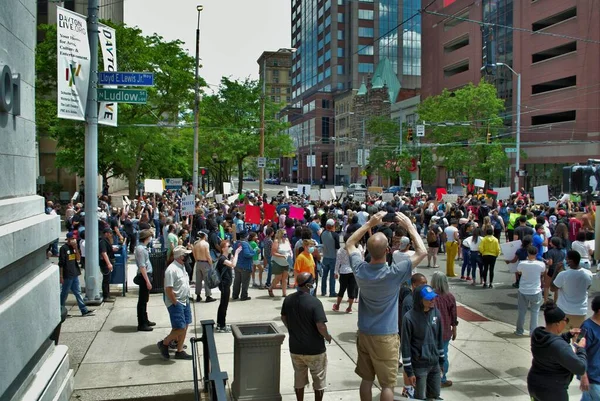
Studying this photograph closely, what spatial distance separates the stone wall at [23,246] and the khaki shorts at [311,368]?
8.37 ft

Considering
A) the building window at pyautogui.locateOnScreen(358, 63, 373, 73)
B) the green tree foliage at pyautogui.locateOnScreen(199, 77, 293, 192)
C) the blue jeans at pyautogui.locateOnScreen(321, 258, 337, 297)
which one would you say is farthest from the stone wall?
the building window at pyautogui.locateOnScreen(358, 63, 373, 73)

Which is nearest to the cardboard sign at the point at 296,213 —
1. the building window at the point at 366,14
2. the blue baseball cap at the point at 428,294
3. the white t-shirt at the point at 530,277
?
the white t-shirt at the point at 530,277

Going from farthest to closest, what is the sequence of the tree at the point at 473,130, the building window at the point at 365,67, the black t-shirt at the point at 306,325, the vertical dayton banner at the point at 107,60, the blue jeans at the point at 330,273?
the building window at the point at 365,67 < the tree at the point at 473,130 < the blue jeans at the point at 330,273 < the vertical dayton banner at the point at 107,60 < the black t-shirt at the point at 306,325

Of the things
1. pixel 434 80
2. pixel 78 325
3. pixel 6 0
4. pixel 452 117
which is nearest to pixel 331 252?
pixel 78 325

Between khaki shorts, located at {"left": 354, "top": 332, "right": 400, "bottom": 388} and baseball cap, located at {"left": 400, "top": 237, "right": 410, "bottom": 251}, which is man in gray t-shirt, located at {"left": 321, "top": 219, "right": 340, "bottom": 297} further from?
khaki shorts, located at {"left": 354, "top": 332, "right": 400, "bottom": 388}

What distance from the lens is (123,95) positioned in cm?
1130

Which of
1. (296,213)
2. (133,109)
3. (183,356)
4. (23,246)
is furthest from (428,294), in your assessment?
(133,109)

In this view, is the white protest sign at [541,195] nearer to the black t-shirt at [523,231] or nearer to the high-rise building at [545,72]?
the black t-shirt at [523,231]

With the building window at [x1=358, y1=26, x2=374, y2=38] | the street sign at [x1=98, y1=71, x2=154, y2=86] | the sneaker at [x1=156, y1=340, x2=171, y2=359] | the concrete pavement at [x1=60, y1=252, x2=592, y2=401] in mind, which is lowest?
the concrete pavement at [x1=60, y1=252, x2=592, y2=401]

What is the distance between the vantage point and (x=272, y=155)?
46.9 m

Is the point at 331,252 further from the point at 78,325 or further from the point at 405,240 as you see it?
the point at 78,325

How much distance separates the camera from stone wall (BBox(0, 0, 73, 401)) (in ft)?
15.7

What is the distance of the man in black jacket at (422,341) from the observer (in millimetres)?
5891

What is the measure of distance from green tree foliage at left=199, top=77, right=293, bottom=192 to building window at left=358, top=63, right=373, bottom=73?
208 ft
